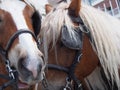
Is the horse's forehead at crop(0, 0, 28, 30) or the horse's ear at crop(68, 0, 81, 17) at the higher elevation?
the horse's forehead at crop(0, 0, 28, 30)

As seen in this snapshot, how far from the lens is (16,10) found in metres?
2.26

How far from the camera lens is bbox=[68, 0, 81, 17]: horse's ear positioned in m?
2.80

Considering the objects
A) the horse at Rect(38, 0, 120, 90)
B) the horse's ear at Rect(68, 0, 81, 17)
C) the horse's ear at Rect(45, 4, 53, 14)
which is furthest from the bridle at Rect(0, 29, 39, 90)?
the horse's ear at Rect(45, 4, 53, 14)

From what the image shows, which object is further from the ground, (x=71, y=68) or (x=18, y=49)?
(x=18, y=49)

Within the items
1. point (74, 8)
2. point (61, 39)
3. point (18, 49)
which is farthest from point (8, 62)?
point (74, 8)

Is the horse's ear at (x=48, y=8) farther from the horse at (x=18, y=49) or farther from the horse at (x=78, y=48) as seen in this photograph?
the horse at (x=18, y=49)

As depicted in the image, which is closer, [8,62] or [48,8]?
[8,62]

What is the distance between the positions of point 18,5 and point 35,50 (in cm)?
37

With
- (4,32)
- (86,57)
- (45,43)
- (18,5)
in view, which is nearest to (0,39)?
(4,32)

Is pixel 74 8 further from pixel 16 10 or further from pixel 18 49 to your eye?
pixel 18 49

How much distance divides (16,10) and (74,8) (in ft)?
2.26

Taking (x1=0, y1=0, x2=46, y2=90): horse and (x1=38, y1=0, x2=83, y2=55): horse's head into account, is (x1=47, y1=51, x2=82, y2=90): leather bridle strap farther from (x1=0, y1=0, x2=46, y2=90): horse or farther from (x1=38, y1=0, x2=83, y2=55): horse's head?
(x1=0, y1=0, x2=46, y2=90): horse

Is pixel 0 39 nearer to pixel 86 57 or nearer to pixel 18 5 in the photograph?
pixel 18 5

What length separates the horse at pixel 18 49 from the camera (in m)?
2.06
